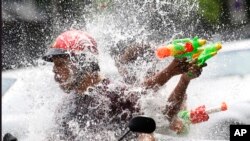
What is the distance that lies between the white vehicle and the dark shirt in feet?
3.53

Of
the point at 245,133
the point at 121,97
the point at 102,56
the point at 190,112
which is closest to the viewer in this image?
the point at 121,97

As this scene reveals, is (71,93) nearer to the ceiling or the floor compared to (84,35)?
nearer to the floor

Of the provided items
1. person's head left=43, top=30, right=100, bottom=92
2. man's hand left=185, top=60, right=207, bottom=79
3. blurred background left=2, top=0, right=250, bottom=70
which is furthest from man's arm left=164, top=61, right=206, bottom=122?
blurred background left=2, top=0, right=250, bottom=70

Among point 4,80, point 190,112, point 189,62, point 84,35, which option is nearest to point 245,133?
point 190,112

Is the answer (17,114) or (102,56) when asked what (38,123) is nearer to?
(102,56)

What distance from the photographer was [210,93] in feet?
18.7

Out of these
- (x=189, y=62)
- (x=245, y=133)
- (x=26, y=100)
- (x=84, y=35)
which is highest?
(x=84, y=35)

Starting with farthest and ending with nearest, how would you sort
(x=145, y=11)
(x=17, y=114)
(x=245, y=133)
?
1. (x=145, y=11)
2. (x=17, y=114)
3. (x=245, y=133)

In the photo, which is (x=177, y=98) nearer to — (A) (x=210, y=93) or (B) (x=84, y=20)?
(A) (x=210, y=93)

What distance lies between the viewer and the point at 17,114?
18.0 ft

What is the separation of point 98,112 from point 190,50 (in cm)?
64

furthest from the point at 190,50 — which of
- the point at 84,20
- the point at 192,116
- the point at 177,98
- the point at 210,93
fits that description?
the point at 84,20

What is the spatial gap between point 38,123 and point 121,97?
62 cm

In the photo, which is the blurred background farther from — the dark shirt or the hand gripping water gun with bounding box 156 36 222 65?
the dark shirt
